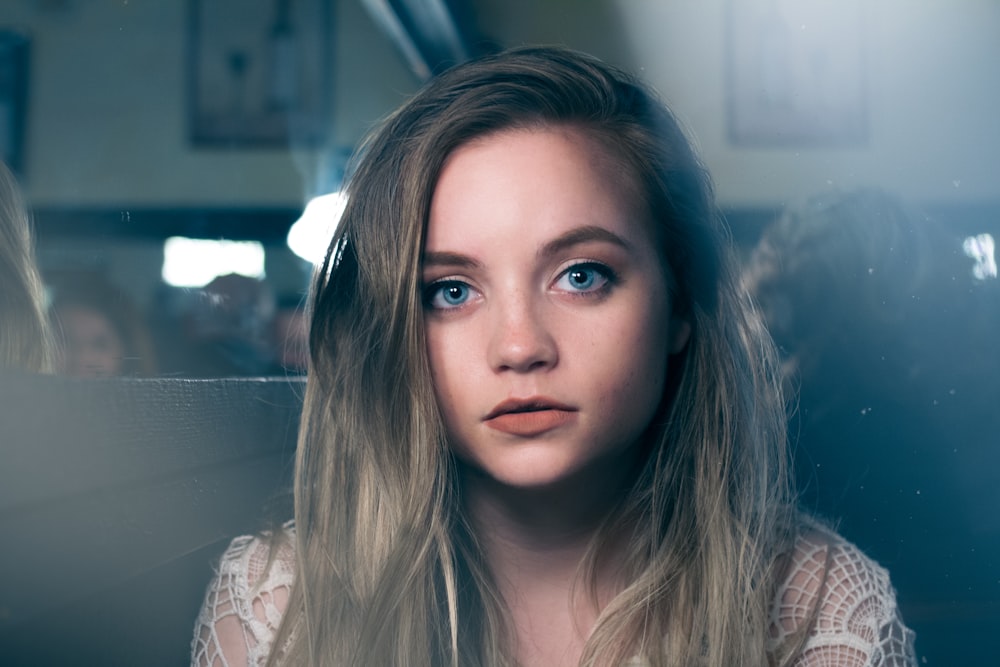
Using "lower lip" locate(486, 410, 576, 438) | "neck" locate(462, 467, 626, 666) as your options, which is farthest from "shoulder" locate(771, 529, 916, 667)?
"lower lip" locate(486, 410, 576, 438)

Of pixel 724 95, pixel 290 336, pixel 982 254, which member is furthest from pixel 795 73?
pixel 290 336

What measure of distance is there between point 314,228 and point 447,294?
208mm

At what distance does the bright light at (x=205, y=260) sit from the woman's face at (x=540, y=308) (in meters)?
0.17

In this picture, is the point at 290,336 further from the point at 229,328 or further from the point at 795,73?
the point at 795,73

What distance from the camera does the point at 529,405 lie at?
19.2 inches

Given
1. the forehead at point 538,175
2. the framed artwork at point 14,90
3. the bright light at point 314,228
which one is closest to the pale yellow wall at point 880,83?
the forehead at point 538,175

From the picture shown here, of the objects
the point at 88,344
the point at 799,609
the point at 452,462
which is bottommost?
the point at 799,609

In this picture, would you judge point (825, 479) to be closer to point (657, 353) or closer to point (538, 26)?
point (657, 353)

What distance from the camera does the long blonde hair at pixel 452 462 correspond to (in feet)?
1.86

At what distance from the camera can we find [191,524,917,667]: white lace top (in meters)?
0.57

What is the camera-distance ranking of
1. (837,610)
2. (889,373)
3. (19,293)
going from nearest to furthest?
1. (19,293)
2. (837,610)
3. (889,373)

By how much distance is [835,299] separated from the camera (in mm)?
701

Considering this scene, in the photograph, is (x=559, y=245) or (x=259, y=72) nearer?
(x=559, y=245)

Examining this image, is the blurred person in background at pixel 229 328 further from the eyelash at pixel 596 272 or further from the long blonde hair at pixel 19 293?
the eyelash at pixel 596 272
